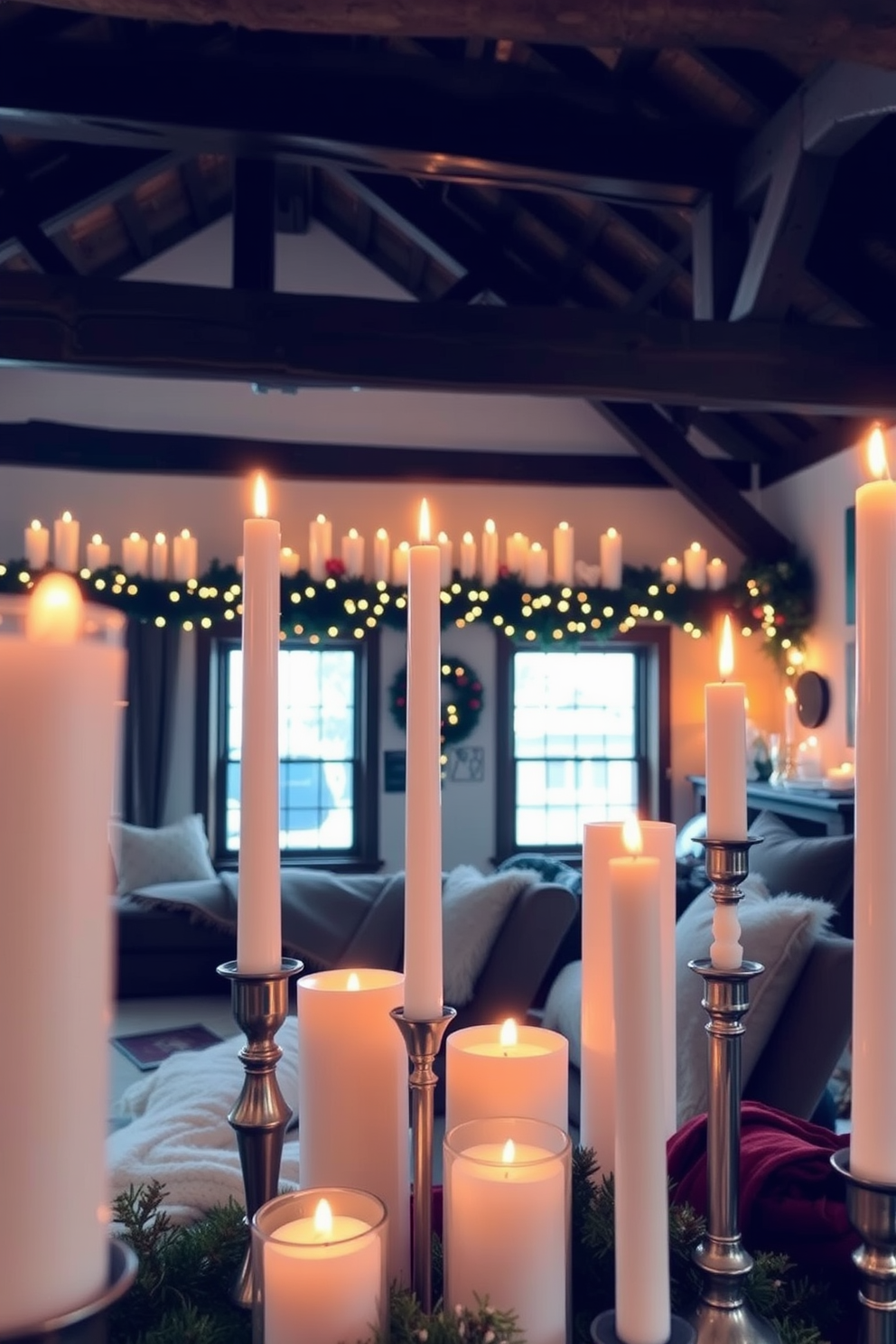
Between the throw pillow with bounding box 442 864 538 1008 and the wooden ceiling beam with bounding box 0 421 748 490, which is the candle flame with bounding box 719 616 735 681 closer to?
the throw pillow with bounding box 442 864 538 1008

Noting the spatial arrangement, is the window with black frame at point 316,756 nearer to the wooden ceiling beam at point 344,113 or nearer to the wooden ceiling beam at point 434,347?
the wooden ceiling beam at point 434,347

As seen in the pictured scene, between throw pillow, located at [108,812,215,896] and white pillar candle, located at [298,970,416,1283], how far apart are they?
191 inches

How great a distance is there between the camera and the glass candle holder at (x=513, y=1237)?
1.92 ft

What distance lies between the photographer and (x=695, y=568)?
6.65m

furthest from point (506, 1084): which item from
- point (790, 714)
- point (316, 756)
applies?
point (316, 756)

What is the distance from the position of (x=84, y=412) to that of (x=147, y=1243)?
22.0 ft

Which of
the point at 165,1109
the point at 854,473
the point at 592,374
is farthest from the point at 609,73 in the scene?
the point at 165,1109

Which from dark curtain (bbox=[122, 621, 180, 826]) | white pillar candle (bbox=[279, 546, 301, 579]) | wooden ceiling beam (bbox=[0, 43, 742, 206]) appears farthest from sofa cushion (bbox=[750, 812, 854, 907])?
dark curtain (bbox=[122, 621, 180, 826])

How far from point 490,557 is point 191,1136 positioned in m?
4.73

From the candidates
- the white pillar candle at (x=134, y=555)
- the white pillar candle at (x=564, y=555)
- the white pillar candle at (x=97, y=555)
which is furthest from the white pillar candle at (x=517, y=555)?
the white pillar candle at (x=97, y=555)

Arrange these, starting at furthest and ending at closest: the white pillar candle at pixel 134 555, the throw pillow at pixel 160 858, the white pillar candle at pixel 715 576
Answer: the white pillar candle at pixel 715 576 → the white pillar candle at pixel 134 555 → the throw pillow at pixel 160 858

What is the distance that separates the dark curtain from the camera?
6570 millimetres

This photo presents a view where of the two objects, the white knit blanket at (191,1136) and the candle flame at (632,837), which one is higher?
the candle flame at (632,837)

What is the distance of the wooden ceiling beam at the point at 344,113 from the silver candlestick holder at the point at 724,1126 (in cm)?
376
